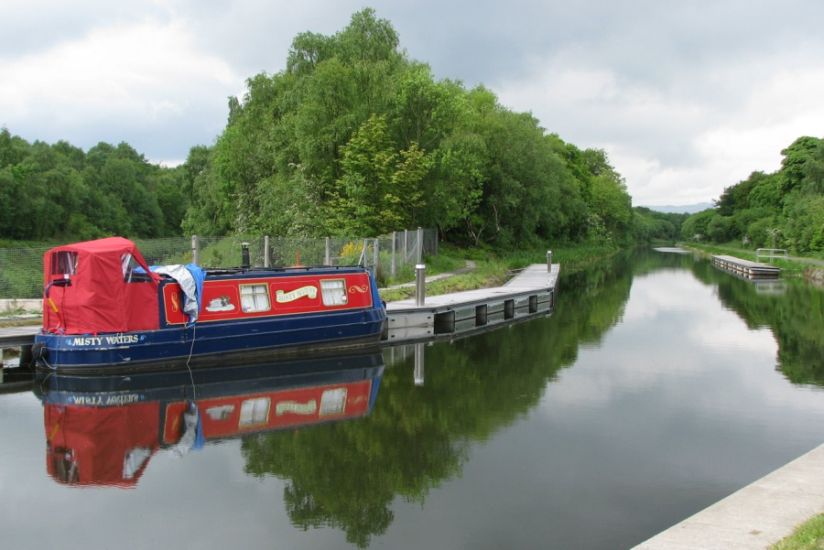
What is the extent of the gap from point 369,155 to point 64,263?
17785 mm

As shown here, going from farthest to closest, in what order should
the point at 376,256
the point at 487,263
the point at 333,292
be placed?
the point at 487,263
the point at 376,256
the point at 333,292

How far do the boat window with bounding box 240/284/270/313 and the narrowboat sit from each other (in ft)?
0.07

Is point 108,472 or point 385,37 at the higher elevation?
point 385,37

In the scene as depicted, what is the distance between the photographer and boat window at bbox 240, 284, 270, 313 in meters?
14.4

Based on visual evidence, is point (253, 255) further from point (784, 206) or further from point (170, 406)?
point (784, 206)

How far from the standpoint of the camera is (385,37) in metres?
35.9

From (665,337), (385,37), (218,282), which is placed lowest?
(665,337)

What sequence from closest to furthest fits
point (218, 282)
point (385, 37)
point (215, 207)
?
1. point (218, 282)
2. point (385, 37)
3. point (215, 207)

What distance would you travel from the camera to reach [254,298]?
573 inches

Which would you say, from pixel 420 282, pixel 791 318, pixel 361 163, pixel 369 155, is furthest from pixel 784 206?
pixel 420 282

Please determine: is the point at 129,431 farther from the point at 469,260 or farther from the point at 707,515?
the point at 469,260

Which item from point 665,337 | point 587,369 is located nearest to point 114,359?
point 587,369

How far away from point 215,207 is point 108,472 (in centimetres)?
3904

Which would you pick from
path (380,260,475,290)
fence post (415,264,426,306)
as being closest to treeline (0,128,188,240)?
path (380,260,475,290)
